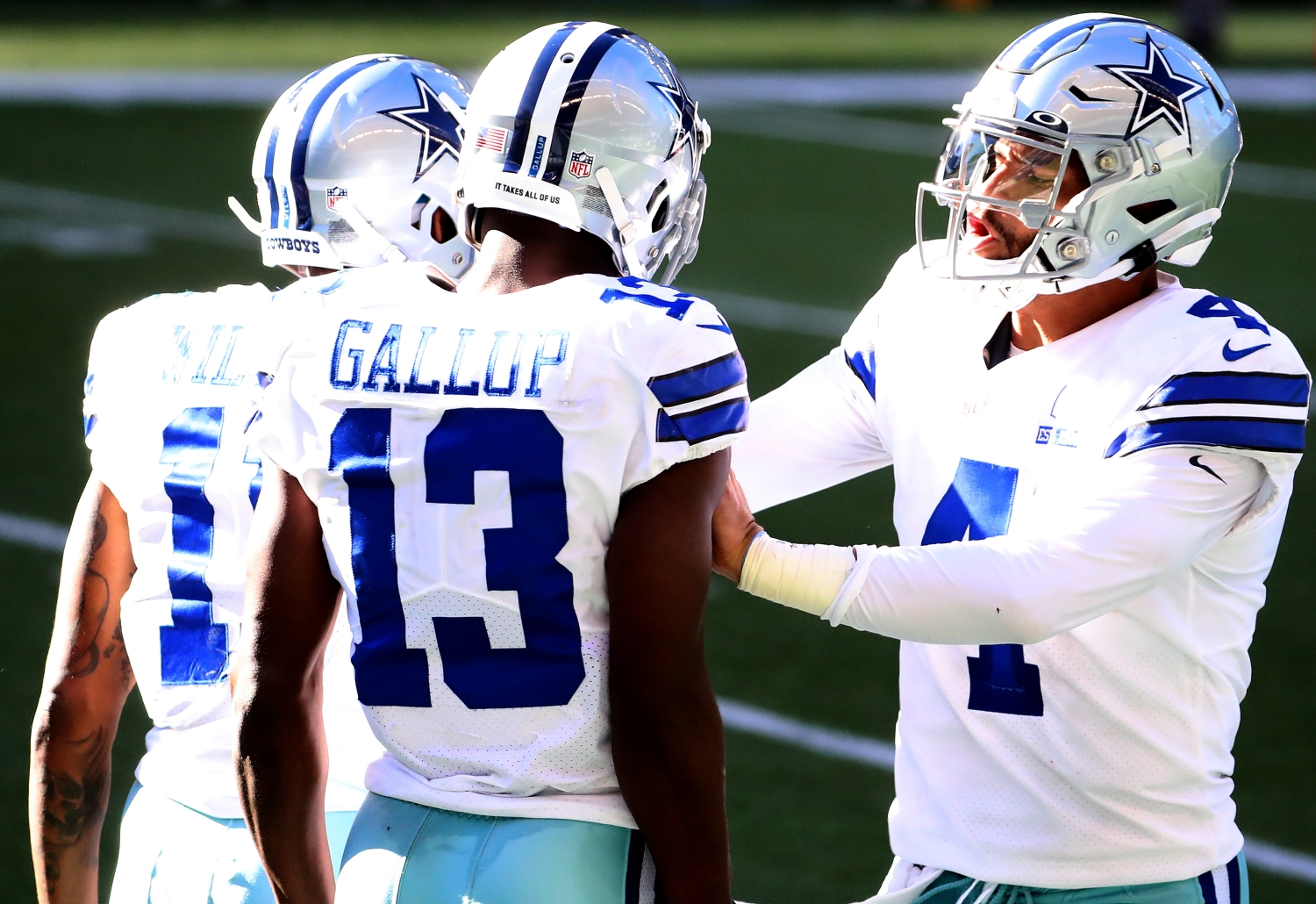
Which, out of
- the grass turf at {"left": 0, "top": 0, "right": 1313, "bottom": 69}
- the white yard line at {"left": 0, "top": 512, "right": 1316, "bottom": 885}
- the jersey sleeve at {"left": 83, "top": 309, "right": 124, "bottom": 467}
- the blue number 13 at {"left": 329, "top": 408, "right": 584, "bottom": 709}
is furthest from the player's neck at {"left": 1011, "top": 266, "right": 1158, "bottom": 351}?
the grass turf at {"left": 0, "top": 0, "right": 1313, "bottom": 69}

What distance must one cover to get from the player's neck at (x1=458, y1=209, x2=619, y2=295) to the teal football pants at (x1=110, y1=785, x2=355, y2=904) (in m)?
0.84

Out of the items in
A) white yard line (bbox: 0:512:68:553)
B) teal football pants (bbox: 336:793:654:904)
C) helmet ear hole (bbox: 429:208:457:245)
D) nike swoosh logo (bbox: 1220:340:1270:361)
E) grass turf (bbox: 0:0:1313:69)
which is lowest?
grass turf (bbox: 0:0:1313:69)

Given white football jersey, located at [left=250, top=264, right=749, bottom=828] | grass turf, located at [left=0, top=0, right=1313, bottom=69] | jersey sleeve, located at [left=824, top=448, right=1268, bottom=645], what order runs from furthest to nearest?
grass turf, located at [left=0, top=0, right=1313, bottom=69]
jersey sleeve, located at [left=824, top=448, right=1268, bottom=645]
white football jersey, located at [left=250, top=264, right=749, bottom=828]

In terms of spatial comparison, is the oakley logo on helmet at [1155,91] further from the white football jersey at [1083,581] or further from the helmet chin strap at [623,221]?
the helmet chin strap at [623,221]

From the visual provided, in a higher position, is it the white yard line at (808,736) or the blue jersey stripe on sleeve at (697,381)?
the blue jersey stripe on sleeve at (697,381)

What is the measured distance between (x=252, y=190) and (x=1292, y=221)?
22.4 feet

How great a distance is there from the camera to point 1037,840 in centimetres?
264

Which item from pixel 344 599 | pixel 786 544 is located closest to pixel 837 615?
pixel 786 544

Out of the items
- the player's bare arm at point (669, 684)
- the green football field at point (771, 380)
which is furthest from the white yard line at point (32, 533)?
the player's bare arm at point (669, 684)

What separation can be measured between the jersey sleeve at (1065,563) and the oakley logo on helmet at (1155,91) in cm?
58

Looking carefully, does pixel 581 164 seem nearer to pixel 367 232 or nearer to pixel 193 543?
pixel 367 232

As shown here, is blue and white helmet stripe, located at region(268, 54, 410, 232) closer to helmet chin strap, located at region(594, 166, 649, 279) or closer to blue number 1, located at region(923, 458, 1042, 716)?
helmet chin strap, located at region(594, 166, 649, 279)

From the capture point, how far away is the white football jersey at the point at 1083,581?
2508 millimetres

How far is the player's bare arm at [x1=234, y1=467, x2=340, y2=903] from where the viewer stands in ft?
7.47
